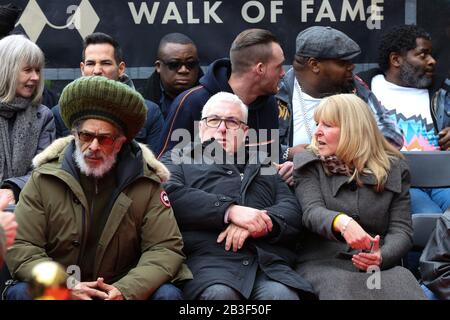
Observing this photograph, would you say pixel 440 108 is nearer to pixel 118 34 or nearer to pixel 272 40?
pixel 272 40

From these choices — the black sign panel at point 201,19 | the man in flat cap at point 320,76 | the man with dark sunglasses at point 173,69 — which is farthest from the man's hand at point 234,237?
the black sign panel at point 201,19

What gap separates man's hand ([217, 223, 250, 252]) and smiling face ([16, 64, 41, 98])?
68.2 inches

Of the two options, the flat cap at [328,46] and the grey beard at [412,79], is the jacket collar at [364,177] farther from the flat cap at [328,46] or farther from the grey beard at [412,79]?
the grey beard at [412,79]

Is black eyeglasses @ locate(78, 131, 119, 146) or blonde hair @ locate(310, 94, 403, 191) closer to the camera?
black eyeglasses @ locate(78, 131, 119, 146)

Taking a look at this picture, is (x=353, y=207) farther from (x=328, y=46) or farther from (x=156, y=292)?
(x=328, y=46)

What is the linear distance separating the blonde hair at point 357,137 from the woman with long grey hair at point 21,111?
5.69 ft

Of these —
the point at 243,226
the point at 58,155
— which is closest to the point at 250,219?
the point at 243,226

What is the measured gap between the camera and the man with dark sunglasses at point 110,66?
680 cm

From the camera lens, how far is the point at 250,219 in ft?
17.6

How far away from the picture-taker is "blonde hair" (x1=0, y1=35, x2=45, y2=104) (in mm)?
6262

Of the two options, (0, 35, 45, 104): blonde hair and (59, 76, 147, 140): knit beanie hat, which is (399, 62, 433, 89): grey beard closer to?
(0, 35, 45, 104): blonde hair

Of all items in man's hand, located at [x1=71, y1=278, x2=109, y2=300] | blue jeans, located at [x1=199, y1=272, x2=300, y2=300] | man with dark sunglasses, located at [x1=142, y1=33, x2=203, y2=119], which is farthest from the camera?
man with dark sunglasses, located at [x1=142, y1=33, x2=203, y2=119]

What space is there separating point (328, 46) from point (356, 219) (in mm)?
1806

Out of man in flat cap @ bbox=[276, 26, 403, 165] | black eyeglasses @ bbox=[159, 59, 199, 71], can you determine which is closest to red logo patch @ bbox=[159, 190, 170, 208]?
man in flat cap @ bbox=[276, 26, 403, 165]
